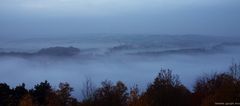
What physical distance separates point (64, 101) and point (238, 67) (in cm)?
1677

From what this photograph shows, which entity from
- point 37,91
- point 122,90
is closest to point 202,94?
point 122,90

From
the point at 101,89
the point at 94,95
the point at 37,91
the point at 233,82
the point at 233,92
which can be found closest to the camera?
the point at 233,92

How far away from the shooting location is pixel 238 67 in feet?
161

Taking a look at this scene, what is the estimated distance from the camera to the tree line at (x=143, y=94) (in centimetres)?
4162

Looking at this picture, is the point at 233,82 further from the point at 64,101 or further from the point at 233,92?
the point at 64,101

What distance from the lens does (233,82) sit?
3953cm

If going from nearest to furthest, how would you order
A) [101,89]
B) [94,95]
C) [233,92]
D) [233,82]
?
1. [233,92]
2. [233,82]
3. [94,95]
4. [101,89]

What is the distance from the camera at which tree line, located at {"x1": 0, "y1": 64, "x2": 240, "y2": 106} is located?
41.6 meters

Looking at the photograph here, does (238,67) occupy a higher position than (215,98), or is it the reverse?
(238,67)

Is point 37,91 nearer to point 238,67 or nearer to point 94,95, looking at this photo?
point 94,95

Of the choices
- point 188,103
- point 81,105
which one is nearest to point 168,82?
point 188,103

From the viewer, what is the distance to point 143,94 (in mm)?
46781

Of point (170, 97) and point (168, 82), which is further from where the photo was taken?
point (168, 82)

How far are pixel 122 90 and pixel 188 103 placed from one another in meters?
11.4
